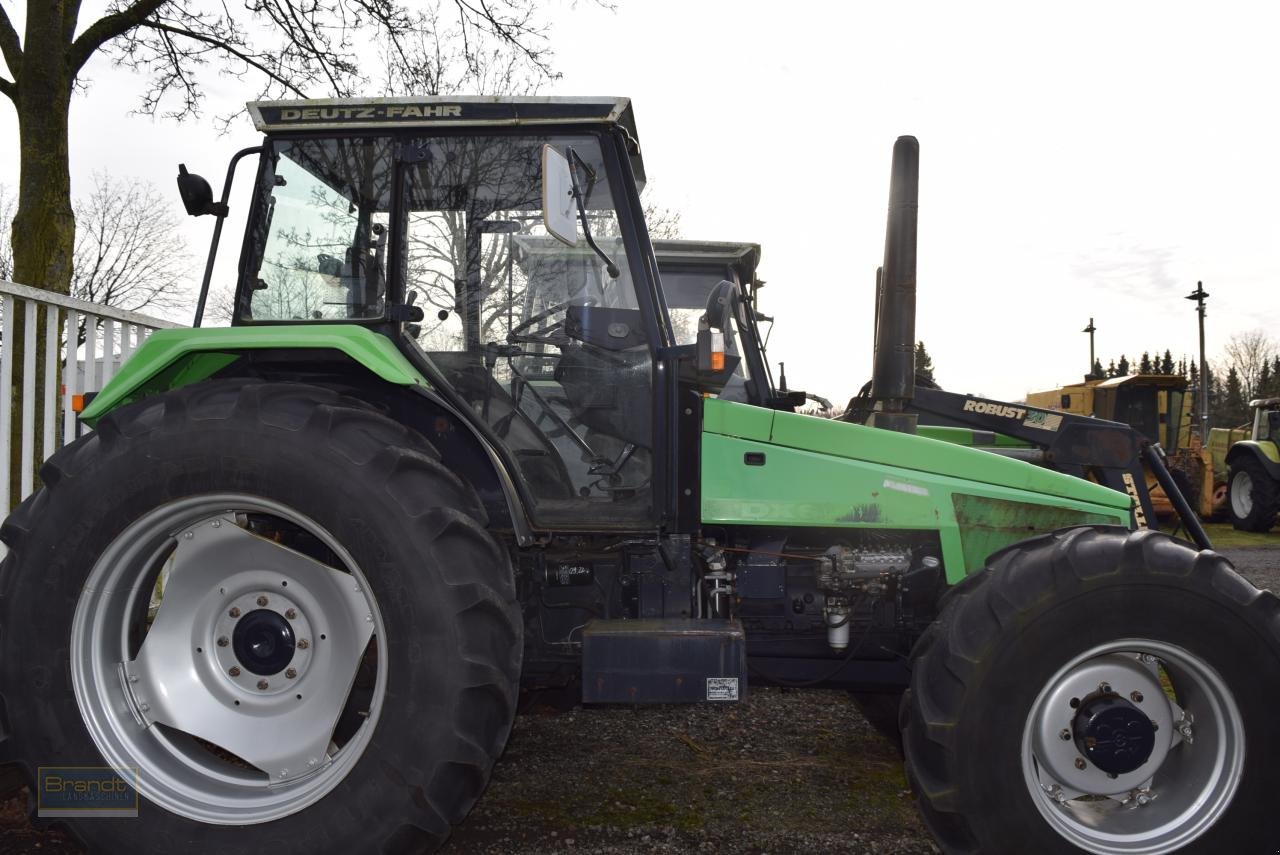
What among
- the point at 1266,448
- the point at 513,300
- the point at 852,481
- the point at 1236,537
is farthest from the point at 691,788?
the point at 1266,448

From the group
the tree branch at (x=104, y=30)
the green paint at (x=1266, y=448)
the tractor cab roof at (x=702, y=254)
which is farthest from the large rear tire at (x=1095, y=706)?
the green paint at (x=1266, y=448)

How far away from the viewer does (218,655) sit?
267cm

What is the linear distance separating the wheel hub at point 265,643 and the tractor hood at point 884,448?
144 cm

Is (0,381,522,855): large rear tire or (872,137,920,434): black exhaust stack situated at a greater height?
(872,137,920,434): black exhaust stack

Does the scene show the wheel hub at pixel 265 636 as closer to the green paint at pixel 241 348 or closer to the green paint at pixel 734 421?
the green paint at pixel 241 348

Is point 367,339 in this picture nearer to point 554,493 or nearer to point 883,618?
point 554,493

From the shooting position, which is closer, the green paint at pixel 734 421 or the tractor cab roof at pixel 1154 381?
the green paint at pixel 734 421

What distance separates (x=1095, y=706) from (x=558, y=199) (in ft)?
6.95

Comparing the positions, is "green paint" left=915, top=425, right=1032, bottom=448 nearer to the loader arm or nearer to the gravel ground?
the loader arm

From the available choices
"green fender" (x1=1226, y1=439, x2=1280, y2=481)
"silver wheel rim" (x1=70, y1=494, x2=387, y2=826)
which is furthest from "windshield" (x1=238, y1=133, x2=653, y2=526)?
"green fender" (x1=1226, y1=439, x2=1280, y2=481)

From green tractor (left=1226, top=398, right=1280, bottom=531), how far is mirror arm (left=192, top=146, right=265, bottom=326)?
14.7 metres

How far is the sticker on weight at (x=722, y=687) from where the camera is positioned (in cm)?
267

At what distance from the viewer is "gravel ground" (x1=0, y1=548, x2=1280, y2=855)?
2.82 metres

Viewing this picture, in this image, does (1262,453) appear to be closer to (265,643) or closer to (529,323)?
(529,323)
